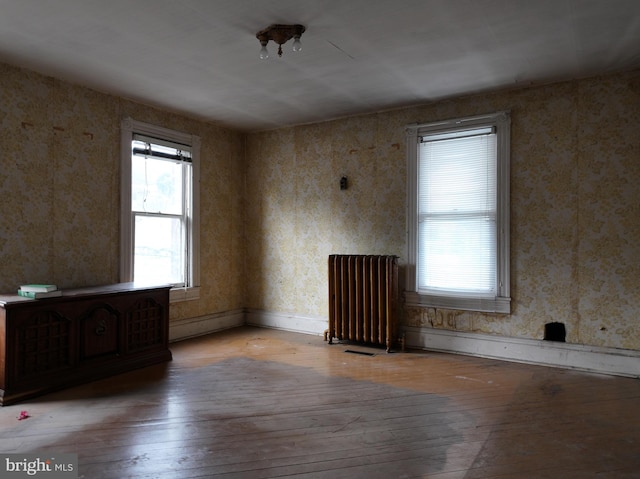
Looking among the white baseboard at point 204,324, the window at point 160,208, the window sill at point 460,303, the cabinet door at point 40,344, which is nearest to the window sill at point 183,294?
the window at point 160,208

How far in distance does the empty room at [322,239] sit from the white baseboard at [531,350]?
25 millimetres

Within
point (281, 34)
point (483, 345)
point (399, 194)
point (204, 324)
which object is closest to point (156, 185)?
point (204, 324)

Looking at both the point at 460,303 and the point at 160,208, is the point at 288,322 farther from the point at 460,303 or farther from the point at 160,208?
the point at 460,303

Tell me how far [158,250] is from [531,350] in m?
4.16

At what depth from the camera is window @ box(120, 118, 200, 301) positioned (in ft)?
15.1

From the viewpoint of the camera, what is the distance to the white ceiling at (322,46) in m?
2.78

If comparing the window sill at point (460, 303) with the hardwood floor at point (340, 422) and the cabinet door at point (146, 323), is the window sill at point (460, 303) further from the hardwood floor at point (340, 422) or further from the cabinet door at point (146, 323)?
the cabinet door at point (146, 323)

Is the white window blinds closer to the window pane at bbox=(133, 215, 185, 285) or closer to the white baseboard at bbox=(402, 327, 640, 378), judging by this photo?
the white baseboard at bbox=(402, 327, 640, 378)

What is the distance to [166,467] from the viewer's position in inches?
89.3

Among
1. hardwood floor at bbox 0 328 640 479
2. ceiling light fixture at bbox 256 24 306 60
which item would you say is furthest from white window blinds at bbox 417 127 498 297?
ceiling light fixture at bbox 256 24 306 60

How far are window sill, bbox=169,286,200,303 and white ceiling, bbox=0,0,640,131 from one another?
2177mm

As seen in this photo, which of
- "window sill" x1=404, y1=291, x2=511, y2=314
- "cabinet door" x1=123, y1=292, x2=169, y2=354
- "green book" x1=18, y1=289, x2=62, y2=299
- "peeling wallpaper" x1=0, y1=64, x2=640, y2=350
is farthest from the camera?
"window sill" x1=404, y1=291, x2=511, y2=314

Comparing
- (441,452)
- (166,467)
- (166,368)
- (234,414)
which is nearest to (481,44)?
(441,452)

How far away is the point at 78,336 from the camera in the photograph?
353 centimetres
